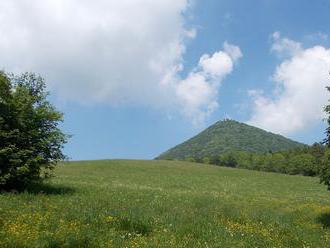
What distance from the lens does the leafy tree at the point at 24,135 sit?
2822 cm

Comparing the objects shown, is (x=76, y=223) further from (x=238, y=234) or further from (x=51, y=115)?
(x=51, y=115)

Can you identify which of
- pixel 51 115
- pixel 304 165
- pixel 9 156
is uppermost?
pixel 304 165

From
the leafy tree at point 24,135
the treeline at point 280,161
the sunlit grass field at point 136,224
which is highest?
the treeline at point 280,161

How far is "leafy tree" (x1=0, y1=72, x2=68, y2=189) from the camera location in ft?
92.6

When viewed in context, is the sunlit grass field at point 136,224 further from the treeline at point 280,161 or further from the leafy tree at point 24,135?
the treeline at point 280,161

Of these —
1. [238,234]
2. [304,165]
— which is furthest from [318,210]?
[304,165]

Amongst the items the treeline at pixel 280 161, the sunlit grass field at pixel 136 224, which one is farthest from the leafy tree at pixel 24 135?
the treeline at pixel 280 161

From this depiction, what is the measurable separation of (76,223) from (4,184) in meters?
11.1

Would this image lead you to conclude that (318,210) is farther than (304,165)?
No

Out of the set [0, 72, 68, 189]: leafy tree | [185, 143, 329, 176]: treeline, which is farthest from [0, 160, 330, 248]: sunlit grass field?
[185, 143, 329, 176]: treeline

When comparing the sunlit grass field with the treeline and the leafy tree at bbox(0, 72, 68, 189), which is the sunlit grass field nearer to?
the leafy tree at bbox(0, 72, 68, 189)

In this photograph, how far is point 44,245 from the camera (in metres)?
15.1

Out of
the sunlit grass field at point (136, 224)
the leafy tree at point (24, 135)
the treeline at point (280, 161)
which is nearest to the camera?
the sunlit grass field at point (136, 224)

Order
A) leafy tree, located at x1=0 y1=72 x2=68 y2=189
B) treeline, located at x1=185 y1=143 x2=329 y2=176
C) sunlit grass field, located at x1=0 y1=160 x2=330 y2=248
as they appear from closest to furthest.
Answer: sunlit grass field, located at x1=0 y1=160 x2=330 y2=248 < leafy tree, located at x1=0 y1=72 x2=68 y2=189 < treeline, located at x1=185 y1=143 x2=329 y2=176
